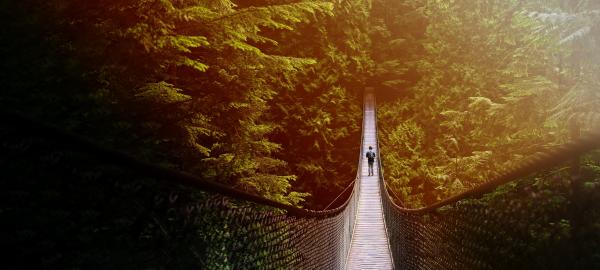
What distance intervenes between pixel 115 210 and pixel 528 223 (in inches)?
61.0

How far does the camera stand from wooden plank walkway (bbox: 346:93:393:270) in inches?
360

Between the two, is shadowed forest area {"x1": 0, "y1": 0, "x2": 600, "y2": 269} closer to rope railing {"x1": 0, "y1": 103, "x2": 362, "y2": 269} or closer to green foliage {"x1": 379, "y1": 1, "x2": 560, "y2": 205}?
rope railing {"x1": 0, "y1": 103, "x2": 362, "y2": 269}

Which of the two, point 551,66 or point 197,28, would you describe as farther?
point 551,66

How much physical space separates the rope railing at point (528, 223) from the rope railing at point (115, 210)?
106cm

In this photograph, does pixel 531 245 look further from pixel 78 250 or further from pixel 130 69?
pixel 130 69

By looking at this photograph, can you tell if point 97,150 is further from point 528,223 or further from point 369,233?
point 369,233

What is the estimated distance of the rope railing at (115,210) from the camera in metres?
1.14

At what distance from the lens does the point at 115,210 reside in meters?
1.47

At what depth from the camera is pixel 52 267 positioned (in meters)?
1.21

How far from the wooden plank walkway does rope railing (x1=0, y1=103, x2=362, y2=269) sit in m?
7.10

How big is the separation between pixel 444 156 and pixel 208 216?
21.2 meters

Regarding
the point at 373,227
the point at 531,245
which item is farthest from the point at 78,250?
the point at 373,227

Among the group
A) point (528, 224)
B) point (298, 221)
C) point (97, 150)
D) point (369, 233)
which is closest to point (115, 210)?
point (97, 150)

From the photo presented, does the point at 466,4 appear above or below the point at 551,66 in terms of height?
above
